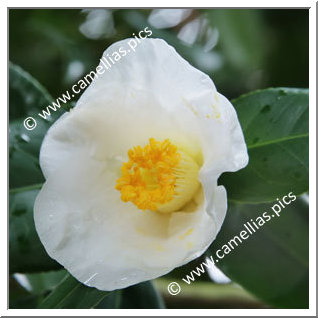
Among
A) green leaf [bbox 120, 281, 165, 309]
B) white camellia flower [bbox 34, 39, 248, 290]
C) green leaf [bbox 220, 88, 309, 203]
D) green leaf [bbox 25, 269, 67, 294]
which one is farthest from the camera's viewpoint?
green leaf [bbox 25, 269, 67, 294]

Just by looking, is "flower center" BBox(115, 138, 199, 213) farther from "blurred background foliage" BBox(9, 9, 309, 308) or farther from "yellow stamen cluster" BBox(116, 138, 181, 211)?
"blurred background foliage" BBox(9, 9, 309, 308)

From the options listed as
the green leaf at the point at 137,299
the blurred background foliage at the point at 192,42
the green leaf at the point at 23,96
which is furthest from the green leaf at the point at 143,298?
the blurred background foliage at the point at 192,42

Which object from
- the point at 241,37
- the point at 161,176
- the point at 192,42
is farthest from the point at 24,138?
the point at 241,37

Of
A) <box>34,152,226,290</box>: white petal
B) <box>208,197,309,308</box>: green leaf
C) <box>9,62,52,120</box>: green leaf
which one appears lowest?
<box>208,197,309,308</box>: green leaf

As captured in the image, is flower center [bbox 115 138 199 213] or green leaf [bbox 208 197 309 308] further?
green leaf [bbox 208 197 309 308]

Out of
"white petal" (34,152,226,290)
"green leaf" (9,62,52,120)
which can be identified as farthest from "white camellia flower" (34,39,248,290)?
"green leaf" (9,62,52,120)

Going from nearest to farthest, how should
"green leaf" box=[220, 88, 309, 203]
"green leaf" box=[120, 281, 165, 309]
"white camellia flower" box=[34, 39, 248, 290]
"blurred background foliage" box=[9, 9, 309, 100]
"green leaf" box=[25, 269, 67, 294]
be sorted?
"white camellia flower" box=[34, 39, 248, 290], "green leaf" box=[220, 88, 309, 203], "green leaf" box=[120, 281, 165, 309], "green leaf" box=[25, 269, 67, 294], "blurred background foliage" box=[9, 9, 309, 100]
